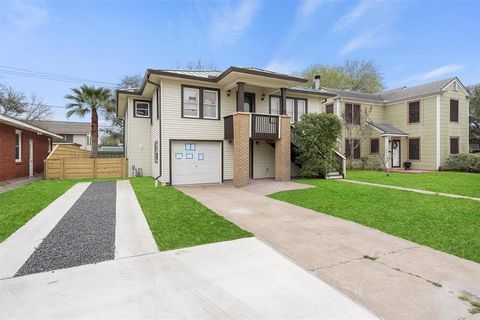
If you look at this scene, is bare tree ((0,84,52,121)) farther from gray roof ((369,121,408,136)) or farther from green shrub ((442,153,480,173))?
green shrub ((442,153,480,173))

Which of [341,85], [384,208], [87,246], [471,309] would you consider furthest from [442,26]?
[341,85]

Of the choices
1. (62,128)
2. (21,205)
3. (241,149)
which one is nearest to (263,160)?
(241,149)

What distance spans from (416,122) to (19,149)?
26121mm

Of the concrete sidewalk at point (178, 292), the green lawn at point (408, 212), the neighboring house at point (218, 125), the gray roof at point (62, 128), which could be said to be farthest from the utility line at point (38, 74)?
the concrete sidewalk at point (178, 292)

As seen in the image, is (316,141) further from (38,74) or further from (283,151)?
(38,74)

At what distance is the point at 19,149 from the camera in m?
14.6

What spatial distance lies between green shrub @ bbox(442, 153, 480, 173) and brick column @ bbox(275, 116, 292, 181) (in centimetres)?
1320

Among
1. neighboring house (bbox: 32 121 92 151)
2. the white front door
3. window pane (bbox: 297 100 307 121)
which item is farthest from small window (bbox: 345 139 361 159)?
neighboring house (bbox: 32 121 92 151)

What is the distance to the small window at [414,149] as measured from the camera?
64.4ft

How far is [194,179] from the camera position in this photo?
1295 centimetres

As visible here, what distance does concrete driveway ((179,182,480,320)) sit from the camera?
2814 mm

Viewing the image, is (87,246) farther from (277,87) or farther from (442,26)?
(442,26)

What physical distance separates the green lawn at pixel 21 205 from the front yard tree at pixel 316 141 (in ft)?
35.1

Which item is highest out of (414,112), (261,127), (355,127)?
(414,112)
